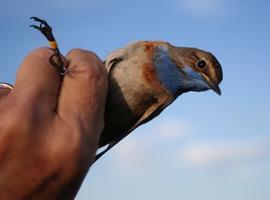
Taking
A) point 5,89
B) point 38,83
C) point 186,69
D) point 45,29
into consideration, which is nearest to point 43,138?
point 38,83

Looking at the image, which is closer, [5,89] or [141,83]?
[5,89]

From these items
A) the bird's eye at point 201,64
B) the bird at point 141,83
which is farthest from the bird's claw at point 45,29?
the bird's eye at point 201,64

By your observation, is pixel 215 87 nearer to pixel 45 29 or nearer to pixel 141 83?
pixel 141 83

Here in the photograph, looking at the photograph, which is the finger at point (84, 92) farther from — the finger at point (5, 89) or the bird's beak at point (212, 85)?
the bird's beak at point (212, 85)

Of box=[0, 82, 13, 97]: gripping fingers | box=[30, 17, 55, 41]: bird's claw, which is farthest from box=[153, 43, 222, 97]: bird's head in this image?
box=[0, 82, 13, 97]: gripping fingers

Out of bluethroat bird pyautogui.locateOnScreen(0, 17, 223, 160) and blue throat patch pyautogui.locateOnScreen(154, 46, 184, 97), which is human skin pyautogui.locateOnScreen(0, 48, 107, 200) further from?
blue throat patch pyautogui.locateOnScreen(154, 46, 184, 97)
